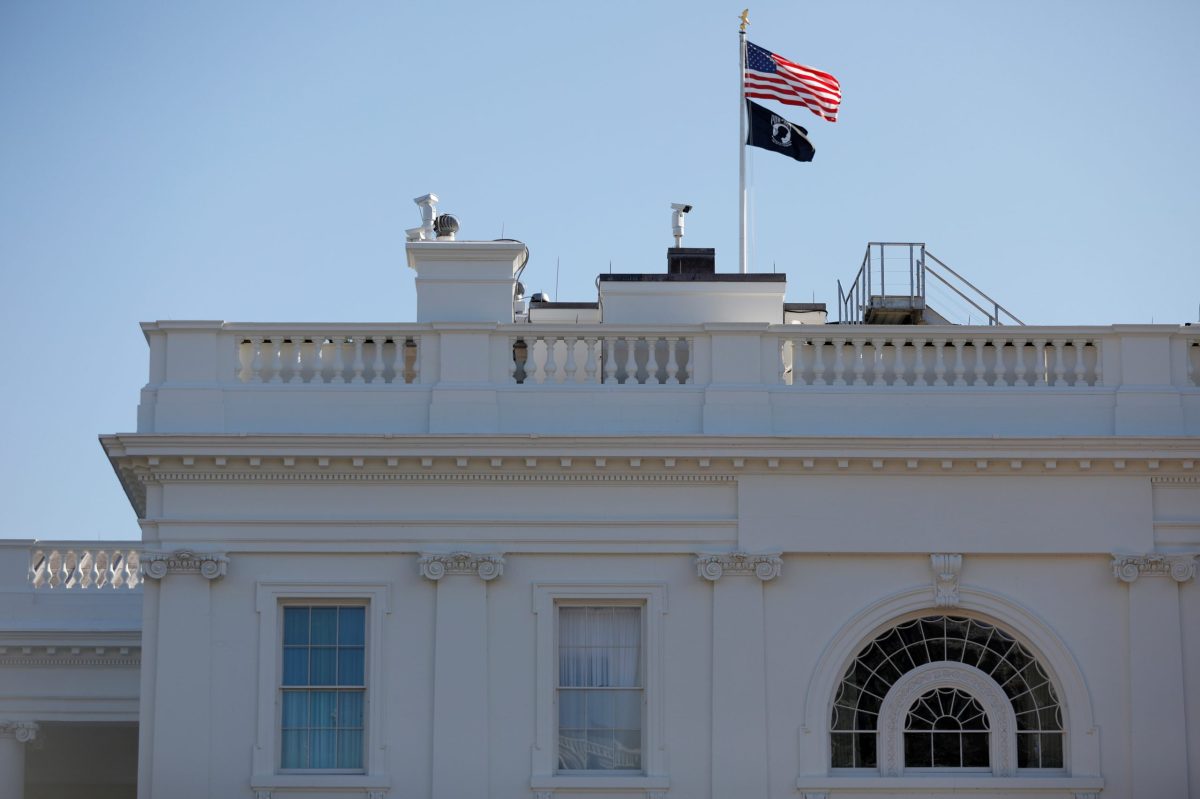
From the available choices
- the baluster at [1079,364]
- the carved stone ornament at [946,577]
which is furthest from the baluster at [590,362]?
the baluster at [1079,364]

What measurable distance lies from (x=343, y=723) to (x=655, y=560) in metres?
3.98

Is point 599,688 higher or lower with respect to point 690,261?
lower

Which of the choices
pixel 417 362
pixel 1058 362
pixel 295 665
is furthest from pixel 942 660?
pixel 295 665

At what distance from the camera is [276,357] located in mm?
25047

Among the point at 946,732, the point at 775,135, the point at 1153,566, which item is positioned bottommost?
the point at 946,732

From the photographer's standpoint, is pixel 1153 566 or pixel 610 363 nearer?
pixel 1153 566

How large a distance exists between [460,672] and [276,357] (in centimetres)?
433

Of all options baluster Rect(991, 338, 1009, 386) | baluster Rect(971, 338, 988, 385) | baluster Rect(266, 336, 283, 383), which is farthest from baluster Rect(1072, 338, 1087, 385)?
baluster Rect(266, 336, 283, 383)

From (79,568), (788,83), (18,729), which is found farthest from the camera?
(788,83)

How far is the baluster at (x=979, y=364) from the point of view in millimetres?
24984

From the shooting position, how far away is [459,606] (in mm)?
24141

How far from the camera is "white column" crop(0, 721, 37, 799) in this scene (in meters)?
26.8

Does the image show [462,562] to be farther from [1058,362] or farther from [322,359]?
[1058,362]

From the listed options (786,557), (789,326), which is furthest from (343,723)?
(789,326)
